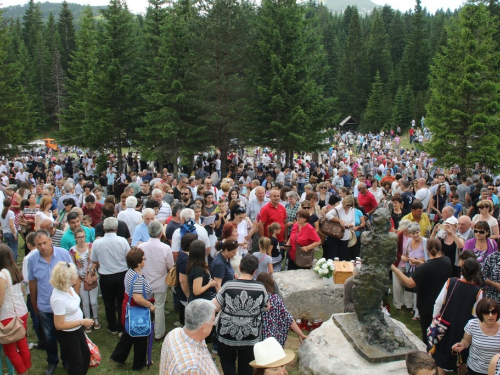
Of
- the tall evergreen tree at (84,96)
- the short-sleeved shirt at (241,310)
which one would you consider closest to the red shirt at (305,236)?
the short-sleeved shirt at (241,310)

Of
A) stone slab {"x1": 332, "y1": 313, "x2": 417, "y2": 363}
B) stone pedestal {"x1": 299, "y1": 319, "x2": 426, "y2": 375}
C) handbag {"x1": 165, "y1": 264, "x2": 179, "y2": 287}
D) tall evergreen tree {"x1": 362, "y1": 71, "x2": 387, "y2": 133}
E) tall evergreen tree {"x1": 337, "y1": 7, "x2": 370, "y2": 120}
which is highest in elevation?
tall evergreen tree {"x1": 337, "y1": 7, "x2": 370, "y2": 120}

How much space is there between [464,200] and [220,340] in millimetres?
10294

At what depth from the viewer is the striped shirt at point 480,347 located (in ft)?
15.3

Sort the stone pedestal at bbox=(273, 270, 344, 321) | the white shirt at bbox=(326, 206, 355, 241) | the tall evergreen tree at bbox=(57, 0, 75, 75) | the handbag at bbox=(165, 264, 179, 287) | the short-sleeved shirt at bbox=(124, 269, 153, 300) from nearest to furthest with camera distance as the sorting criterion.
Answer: the short-sleeved shirt at bbox=(124, 269, 153, 300) → the handbag at bbox=(165, 264, 179, 287) → the stone pedestal at bbox=(273, 270, 344, 321) → the white shirt at bbox=(326, 206, 355, 241) → the tall evergreen tree at bbox=(57, 0, 75, 75)

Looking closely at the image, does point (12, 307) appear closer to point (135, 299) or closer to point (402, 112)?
point (135, 299)

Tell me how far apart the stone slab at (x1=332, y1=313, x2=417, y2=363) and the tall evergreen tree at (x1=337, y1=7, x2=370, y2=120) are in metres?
55.8

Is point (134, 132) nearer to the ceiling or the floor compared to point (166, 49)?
nearer to the floor

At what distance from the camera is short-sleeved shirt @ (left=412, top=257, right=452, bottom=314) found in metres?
5.75

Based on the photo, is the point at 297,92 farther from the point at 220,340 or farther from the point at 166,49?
the point at 220,340

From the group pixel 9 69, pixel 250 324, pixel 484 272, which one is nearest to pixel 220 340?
pixel 250 324

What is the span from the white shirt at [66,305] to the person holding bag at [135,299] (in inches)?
26.5

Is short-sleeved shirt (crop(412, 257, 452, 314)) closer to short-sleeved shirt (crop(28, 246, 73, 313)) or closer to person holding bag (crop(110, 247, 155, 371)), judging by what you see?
person holding bag (crop(110, 247, 155, 371))

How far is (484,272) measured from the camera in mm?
5648

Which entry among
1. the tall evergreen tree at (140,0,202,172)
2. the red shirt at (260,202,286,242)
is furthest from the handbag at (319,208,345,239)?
the tall evergreen tree at (140,0,202,172)
